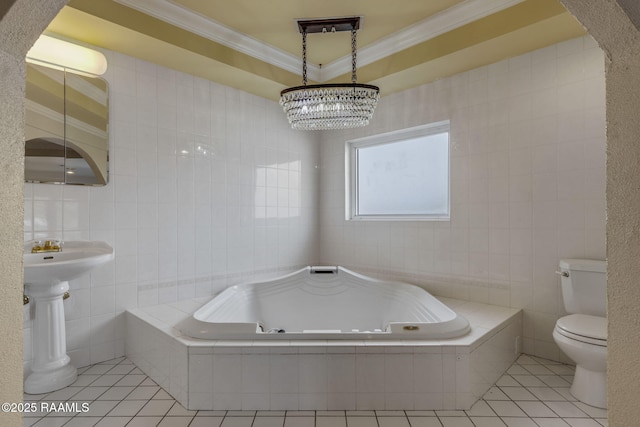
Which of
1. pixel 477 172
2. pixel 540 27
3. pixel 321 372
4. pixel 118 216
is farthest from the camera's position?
pixel 477 172

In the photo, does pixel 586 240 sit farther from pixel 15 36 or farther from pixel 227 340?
pixel 15 36

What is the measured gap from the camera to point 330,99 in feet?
6.97

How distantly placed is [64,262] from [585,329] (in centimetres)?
262

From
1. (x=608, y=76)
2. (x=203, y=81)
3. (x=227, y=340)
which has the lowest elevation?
(x=227, y=340)

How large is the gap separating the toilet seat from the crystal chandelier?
5.39 feet

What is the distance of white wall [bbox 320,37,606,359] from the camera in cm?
209

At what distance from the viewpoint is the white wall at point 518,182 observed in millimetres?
2094

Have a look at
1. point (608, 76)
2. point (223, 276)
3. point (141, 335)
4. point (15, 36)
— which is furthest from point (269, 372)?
point (608, 76)

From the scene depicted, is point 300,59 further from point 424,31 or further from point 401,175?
point 401,175

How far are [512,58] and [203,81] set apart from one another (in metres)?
2.27

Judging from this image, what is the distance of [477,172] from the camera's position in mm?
2557

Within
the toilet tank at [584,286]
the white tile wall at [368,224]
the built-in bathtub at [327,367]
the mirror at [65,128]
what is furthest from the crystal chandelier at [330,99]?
the toilet tank at [584,286]

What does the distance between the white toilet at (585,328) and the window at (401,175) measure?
0.96 metres

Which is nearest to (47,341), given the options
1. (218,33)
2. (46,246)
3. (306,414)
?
(46,246)
